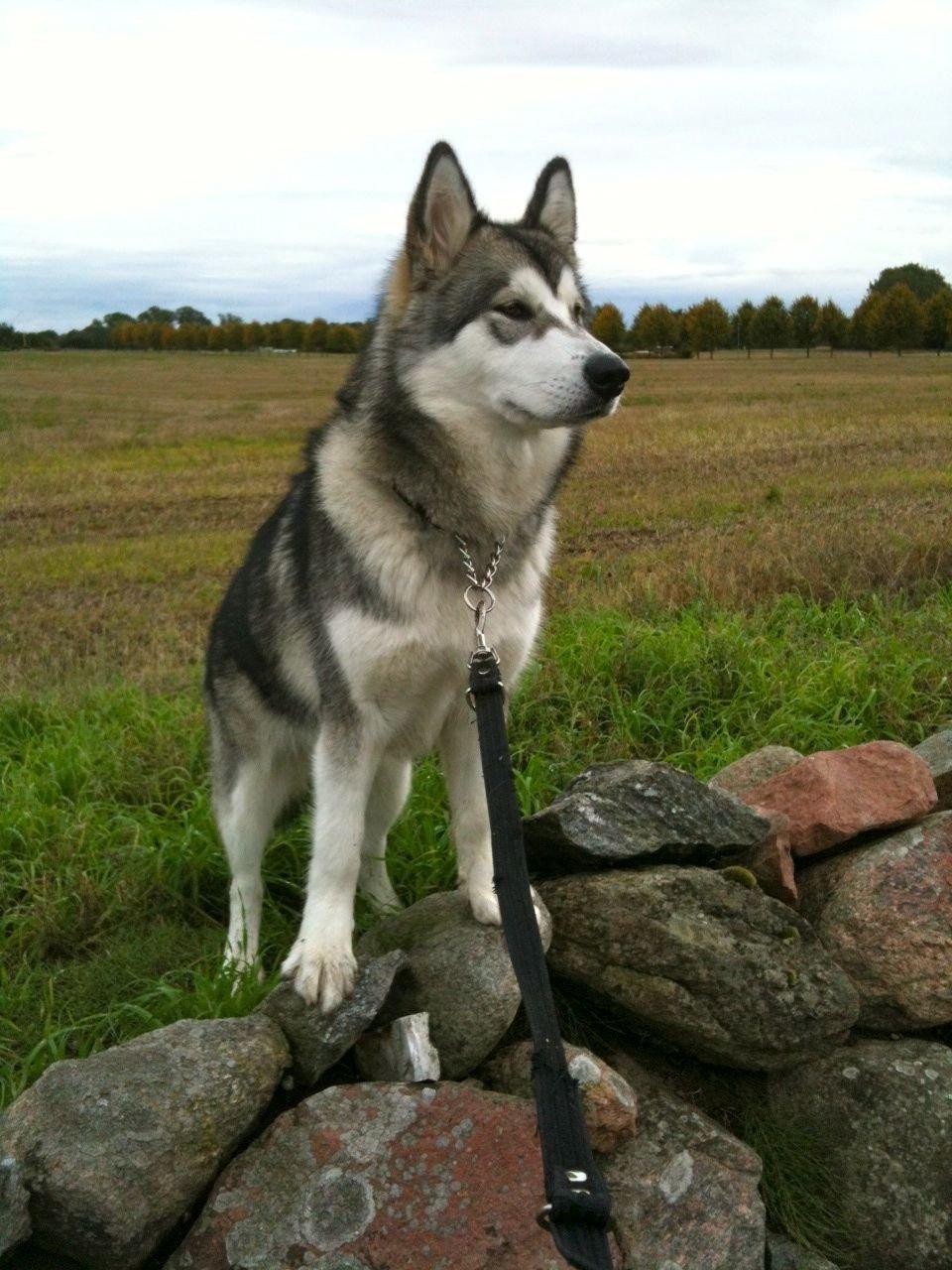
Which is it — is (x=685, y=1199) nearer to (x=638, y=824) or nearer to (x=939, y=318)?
(x=638, y=824)

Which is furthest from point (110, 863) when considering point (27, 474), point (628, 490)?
point (27, 474)

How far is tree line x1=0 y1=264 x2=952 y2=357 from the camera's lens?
75000 mm

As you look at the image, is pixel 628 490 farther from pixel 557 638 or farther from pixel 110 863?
pixel 110 863

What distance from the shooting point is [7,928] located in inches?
151

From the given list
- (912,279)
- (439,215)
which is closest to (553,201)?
(439,215)

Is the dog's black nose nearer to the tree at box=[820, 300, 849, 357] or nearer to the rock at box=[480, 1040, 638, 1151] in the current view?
the rock at box=[480, 1040, 638, 1151]

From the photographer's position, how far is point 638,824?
3.37 meters

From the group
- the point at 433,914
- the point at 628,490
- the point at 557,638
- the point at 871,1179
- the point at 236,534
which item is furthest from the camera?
the point at 628,490

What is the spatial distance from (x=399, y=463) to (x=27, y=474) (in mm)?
14850

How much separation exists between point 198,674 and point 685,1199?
419 centimetres

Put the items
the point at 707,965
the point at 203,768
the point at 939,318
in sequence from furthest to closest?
the point at 939,318 → the point at 203,768 → the point at 707,965

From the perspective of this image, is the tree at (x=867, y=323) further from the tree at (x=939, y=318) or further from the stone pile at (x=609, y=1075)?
the stone pile at (x=609, y=1075)

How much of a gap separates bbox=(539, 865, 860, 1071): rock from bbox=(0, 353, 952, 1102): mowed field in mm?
832

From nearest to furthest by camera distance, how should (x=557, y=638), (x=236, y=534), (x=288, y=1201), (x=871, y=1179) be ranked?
(x=288, y=1201)
(x=871, y=1179)
(x=557, y=638)
(x=236, y=534)
